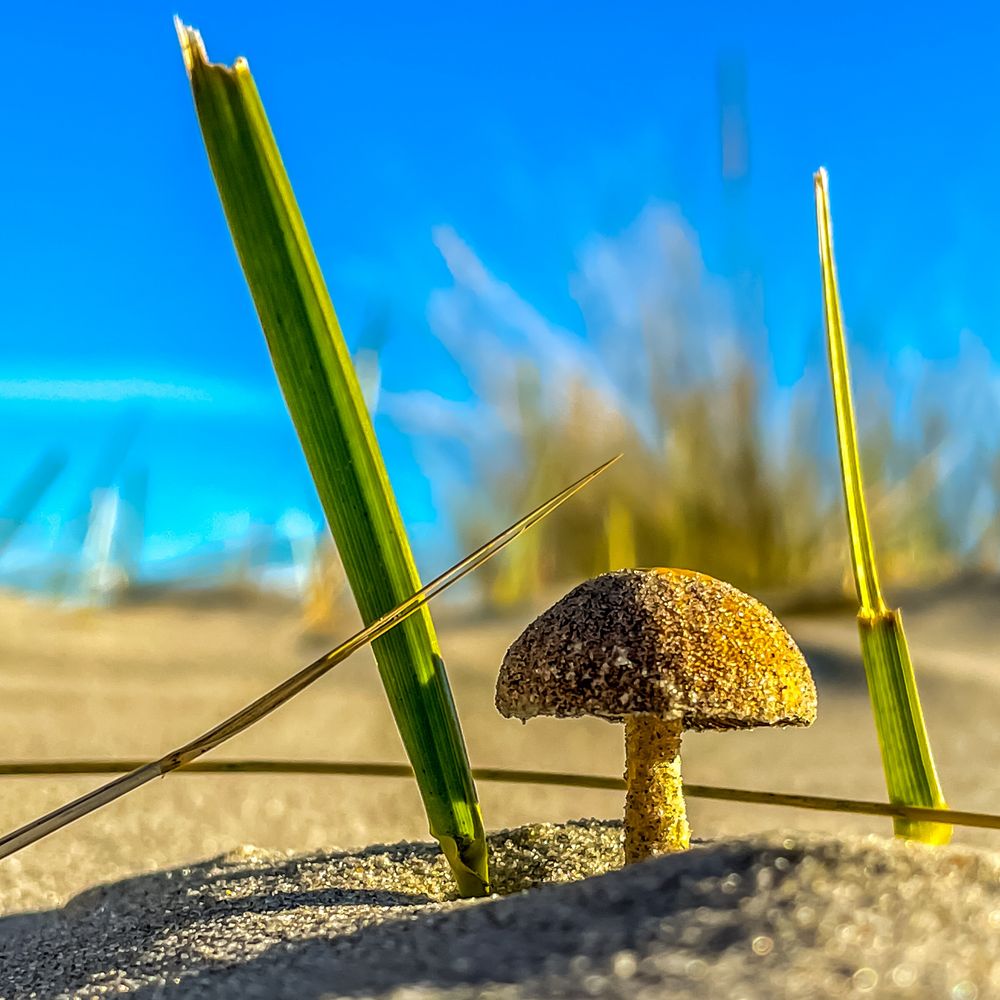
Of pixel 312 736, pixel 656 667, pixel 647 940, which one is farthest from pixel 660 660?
pixel 312 736

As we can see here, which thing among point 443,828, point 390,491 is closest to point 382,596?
point 390,491

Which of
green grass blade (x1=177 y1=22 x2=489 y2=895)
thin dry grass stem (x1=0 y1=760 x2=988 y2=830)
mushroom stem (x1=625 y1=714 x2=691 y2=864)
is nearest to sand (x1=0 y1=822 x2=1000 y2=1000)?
thin dry grass stem (x1=0 y1=760 x2=988 y2=830)

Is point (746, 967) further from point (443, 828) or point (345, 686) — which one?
point (345, 686)

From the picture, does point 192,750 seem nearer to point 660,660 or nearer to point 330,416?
point 330,416

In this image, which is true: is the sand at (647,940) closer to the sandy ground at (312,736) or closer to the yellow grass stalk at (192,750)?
the yellow grass stalk at (192,750)

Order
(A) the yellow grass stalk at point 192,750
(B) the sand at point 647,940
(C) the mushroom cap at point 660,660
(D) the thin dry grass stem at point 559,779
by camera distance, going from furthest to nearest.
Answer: (C) the mushroom cap at point 660,660 → (D) the thin dry grass stem at point 559,779 → (A) the yellow grass stalk at point 192,750 → (B) the sand at point 647,940

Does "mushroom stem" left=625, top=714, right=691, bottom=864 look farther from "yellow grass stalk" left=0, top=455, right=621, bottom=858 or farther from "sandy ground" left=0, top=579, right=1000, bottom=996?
"sandy ground" left=0, top=579, right=1000, bottom=996

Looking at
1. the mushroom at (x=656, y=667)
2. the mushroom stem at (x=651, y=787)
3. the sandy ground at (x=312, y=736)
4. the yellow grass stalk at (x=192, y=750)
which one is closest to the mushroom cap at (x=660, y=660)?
the mushroom at (x=656, y=667)
